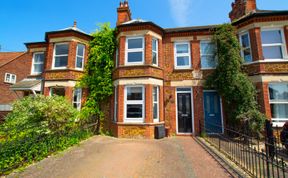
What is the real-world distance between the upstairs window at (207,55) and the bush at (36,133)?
9103 mm

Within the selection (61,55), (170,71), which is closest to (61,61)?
(61,55)

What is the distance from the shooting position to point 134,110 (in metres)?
10.6

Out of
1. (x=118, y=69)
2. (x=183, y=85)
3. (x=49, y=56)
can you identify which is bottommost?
(x=183, y=85)

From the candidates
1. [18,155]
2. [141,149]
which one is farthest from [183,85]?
[18,155]

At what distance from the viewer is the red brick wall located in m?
20.2

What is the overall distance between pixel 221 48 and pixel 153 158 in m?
8.22

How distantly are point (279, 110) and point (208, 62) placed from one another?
507 centimetres

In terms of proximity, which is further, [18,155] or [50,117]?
[50,117]

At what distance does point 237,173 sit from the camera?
4.87m

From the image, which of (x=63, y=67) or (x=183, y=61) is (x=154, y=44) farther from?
(x=63, y=67)

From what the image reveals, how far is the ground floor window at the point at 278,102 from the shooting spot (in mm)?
9844

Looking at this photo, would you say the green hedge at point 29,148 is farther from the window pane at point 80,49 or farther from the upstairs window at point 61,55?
the window pane at point 80,49

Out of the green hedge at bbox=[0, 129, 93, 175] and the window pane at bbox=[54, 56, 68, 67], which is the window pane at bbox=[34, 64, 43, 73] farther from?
the green hedge at bbox=[0, 129, 93, 175]

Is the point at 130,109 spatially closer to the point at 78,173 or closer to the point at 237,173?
the point at 78,173
